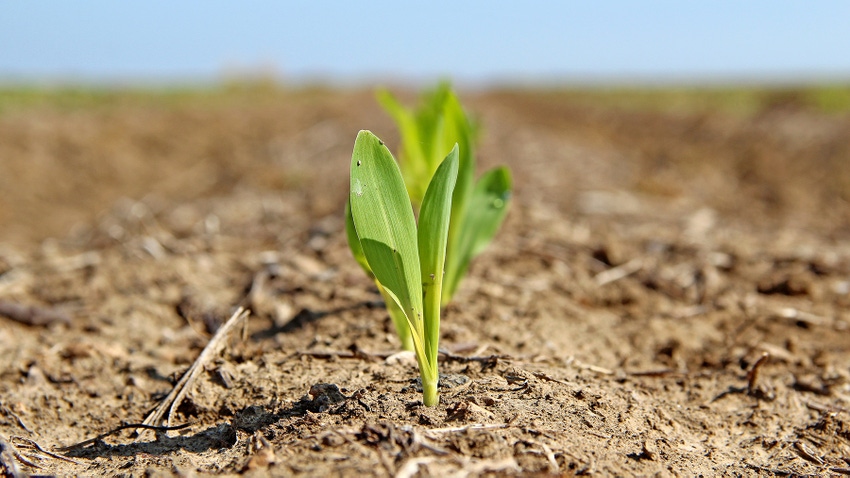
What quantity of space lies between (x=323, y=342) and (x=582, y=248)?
5.18 ft

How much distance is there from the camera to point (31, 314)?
2.52m

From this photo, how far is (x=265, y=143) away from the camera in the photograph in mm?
9930

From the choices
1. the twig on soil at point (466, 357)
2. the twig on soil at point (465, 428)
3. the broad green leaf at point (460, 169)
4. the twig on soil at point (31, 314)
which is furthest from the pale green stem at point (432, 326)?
the twig on soil at point (31, 314)

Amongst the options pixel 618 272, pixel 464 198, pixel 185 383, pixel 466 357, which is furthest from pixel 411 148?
pixel 185 383

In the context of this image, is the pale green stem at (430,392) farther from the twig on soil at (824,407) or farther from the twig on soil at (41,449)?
the twig on soil at (824,407)

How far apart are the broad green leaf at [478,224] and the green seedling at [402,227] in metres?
0.65

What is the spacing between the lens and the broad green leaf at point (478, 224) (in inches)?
84.0

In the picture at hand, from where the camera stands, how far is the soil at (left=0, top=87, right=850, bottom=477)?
1411mm

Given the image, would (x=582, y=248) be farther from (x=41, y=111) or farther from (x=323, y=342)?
(x=41, y=111)

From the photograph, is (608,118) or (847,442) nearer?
(847,442)

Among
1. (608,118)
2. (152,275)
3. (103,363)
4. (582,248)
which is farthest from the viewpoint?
(608,118)

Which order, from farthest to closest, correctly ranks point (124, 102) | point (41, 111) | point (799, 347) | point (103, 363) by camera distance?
1. point (124, 102)
2. point (41, 111)
3. point (799, 347)
4. point (103, 363)

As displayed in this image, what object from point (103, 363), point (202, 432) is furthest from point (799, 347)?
point (103, 363)

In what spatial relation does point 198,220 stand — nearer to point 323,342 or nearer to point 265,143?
point 323,342
